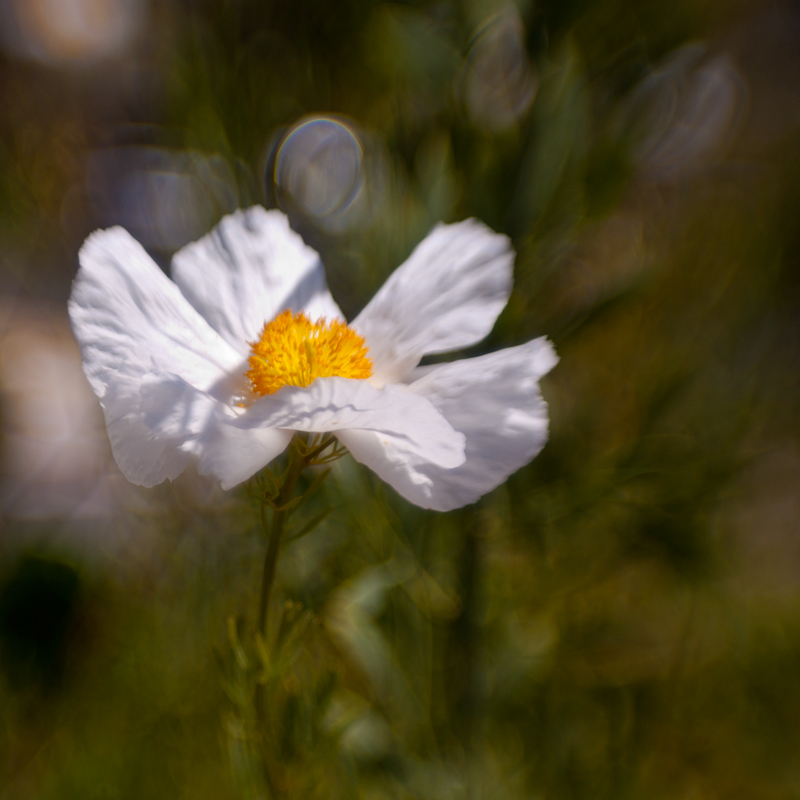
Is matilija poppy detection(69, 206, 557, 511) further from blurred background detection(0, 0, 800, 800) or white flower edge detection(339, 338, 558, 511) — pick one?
blurred background detection(0, 0, 800, 800)

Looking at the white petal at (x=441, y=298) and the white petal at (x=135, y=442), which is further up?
the white petal at (x=441, y=298)

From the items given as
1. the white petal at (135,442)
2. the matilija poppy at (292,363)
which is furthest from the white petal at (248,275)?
the white petal at (135,442)

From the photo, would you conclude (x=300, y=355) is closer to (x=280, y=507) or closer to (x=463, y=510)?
(x=280, y=507)

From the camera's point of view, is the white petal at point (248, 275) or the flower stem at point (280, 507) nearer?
the flower stem at point (280, 507)

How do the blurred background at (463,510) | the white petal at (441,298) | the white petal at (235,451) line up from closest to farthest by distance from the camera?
1. the white petal at (235,451)
2. the white petal at (441,298)
3. the blurred background at (463,510)


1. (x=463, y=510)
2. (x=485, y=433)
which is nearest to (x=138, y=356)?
(x=485, y=433)

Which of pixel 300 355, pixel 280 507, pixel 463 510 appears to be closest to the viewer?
pixel 280 507

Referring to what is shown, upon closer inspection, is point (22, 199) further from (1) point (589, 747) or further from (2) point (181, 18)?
(1) point (589, 747)

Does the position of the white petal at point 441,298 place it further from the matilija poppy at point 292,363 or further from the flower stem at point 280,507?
the flower stem at point 280,507
